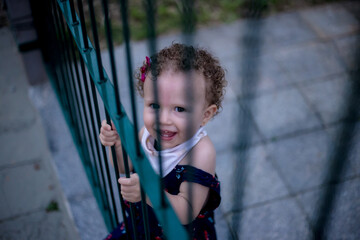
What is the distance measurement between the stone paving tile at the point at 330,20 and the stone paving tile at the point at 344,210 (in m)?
1.92

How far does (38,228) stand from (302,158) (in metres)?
2.01

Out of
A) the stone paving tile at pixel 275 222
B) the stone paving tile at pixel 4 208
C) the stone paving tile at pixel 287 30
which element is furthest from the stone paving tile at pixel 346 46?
the stone paving tile at pixel 4 208

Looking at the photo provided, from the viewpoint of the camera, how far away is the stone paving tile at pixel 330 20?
404 cm

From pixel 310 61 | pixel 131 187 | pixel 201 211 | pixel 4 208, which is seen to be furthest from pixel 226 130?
pixel 131 187

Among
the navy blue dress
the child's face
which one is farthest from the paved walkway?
the child's face

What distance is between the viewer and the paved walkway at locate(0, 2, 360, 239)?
8.49ft

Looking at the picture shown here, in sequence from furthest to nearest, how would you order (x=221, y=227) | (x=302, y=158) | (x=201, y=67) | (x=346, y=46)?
1. (x=346, y=46)
2. (x=302, y=158)
3. (x=221, y=227)
4. (x=201, y=67)

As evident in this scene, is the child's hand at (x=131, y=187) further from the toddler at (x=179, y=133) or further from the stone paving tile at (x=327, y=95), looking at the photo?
the stone paving tile at (x=327, y=95)

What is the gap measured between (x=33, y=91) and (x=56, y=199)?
48.4 inches

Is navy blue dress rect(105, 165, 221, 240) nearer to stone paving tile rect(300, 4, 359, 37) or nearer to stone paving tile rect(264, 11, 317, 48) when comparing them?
stone paving tile rect(264, 11, 317, 48)

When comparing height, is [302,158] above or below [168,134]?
below

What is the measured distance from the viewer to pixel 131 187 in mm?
1384

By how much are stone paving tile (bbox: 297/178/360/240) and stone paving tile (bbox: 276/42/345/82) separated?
1223mm

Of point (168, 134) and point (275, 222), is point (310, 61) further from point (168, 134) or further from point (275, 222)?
point (168, 134)
